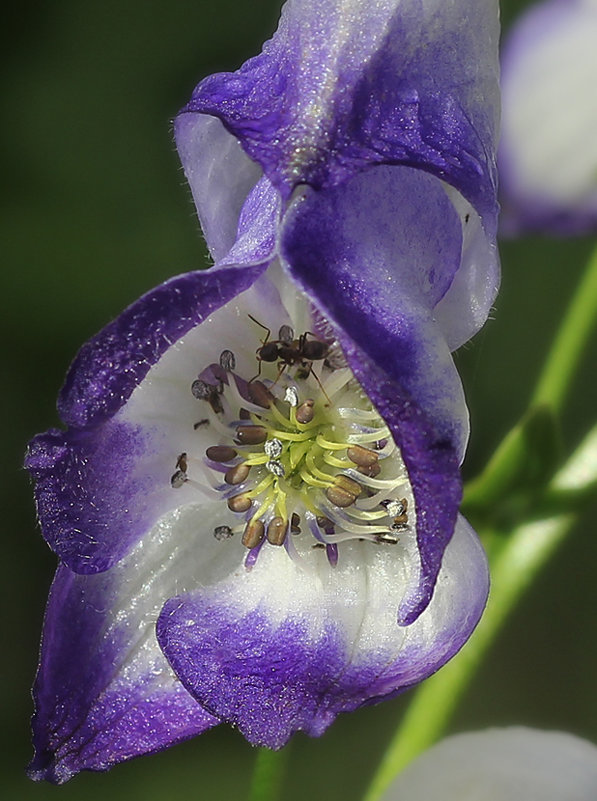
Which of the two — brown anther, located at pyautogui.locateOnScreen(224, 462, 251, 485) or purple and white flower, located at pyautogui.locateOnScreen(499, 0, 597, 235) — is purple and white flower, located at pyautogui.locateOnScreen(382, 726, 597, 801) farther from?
purple and white flower, located at pyautogui.locateOnScreen(499, 0, 597, 235)

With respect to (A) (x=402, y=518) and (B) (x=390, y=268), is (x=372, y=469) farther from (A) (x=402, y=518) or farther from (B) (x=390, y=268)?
(B) (x=390, y=268)

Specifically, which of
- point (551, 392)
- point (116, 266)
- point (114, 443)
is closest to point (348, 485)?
point (114, 443)

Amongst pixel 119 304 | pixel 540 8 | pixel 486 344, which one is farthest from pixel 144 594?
pixel 486 344

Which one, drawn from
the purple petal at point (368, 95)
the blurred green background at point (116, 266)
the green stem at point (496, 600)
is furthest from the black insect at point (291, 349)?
the blurred green background at point (116, 266)

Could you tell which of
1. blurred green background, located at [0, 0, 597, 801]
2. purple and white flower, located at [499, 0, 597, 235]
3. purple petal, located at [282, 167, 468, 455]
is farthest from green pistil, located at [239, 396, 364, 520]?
blurred green background, located at [0, 0, 597, 801]

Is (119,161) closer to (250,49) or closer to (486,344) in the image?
(250,49)

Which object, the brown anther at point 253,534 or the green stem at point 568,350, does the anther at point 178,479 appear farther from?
the green stem at point 568,350
